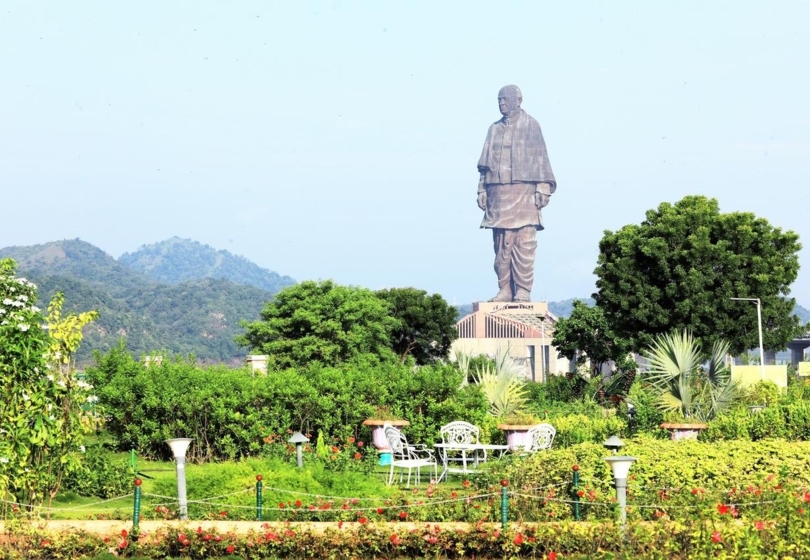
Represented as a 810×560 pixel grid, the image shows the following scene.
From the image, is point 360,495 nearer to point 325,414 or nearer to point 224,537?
point 224,537

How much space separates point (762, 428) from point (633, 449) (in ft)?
17.5

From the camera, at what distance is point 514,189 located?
5123 inches

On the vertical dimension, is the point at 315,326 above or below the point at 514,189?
below

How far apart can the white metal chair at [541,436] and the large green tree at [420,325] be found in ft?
149

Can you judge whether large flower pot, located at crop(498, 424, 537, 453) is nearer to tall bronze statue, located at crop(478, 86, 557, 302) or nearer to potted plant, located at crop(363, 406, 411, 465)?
potted plant, located at crop(363, 406, 411, 465)

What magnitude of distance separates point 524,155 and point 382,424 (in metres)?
113

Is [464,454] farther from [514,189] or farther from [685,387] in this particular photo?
[514,189]

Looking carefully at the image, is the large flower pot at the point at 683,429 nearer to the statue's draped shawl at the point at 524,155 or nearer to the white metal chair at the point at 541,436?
the white metal chair at the point at 541,436

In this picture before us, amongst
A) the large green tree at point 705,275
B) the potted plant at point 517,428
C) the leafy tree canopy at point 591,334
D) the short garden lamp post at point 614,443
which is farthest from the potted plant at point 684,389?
the leafy tree canopy at point 591,334

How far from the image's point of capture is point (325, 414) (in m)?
20.5

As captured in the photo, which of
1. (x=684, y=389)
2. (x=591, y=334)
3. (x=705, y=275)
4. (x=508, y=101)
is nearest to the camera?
(x=684, y=389)

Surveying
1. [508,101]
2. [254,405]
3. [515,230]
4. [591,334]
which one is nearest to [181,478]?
[254,405]

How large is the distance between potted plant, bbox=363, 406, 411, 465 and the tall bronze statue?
109 metres

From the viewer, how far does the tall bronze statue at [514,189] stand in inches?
5103
